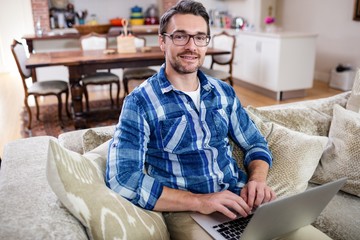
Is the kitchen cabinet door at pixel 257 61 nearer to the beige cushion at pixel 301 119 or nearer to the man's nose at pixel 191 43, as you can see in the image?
the beige cushion at pixel 301 119

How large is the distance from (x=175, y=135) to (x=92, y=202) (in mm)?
428

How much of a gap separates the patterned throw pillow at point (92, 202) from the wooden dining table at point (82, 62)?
2.72 m

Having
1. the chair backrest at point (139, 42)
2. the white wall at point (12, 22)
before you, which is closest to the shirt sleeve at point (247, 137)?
the chair backrest at point (139, 42)

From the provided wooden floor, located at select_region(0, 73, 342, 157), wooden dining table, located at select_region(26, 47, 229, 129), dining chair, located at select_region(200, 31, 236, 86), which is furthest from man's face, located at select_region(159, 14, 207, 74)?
dining chair, located at select_region(200, 31, 236, 86)

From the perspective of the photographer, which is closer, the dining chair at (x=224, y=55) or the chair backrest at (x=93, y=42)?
the dining chair at (x=224, y=55)

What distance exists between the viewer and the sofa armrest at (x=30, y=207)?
2.97 ft

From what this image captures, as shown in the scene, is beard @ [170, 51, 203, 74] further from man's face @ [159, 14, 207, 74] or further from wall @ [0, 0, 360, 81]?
wall @ [0, 0, 360, 81]

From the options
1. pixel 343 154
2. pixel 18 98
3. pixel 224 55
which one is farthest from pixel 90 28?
pixel 343 154

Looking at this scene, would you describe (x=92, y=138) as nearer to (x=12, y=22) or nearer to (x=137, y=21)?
(x=12, y=22)

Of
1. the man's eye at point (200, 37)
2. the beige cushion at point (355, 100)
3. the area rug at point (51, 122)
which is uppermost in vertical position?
the man's eye at point (200, 37)

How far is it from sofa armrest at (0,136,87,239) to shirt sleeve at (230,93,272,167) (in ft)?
2.52

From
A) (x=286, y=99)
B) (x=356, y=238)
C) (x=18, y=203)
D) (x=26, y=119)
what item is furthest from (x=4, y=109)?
(x=356, y=238)

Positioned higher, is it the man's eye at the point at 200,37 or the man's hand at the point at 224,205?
the man's eye at the point at 200,37

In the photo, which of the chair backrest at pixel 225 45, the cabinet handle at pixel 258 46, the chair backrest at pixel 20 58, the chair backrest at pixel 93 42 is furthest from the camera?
the cabinet handle at pixel 258 46
